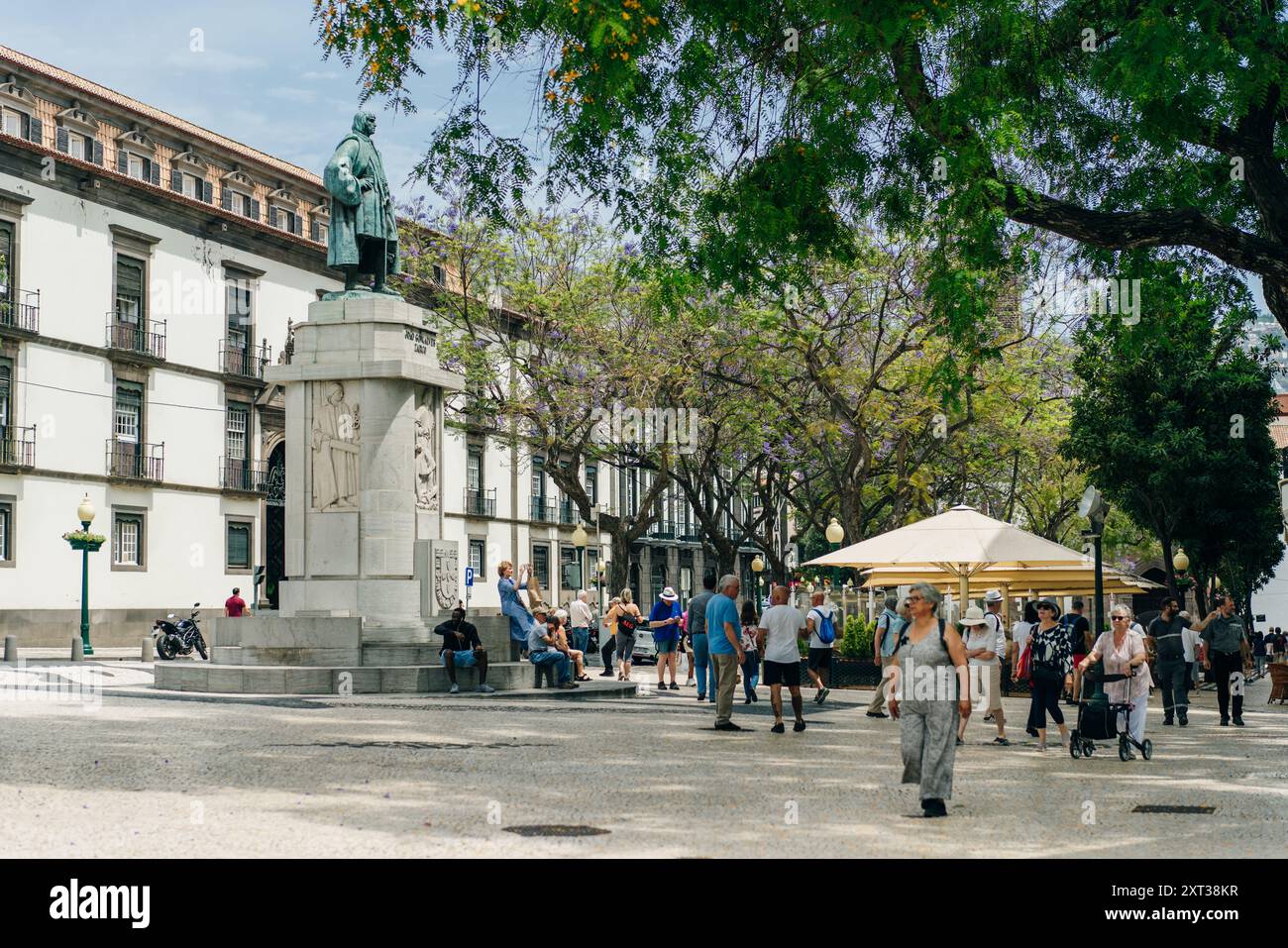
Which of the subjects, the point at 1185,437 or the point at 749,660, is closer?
the point at 749,660

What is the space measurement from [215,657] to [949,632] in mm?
12672

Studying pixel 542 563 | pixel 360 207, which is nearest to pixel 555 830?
pixel 360 207

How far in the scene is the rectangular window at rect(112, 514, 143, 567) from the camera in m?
41.1

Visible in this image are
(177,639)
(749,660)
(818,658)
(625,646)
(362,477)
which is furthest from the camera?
(177,639)

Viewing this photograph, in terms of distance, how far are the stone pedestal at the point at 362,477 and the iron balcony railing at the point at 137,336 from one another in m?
22.4

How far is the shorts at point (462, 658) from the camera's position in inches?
755

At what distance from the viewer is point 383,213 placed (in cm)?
2098

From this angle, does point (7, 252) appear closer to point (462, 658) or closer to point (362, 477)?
point (362, 477)

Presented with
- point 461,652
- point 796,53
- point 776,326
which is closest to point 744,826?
point 796,53

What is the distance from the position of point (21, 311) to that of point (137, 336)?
165 inches

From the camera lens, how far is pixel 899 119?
14.9 m

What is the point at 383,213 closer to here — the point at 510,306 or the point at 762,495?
the point at 510,306

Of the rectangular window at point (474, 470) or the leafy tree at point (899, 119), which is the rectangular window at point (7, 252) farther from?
the leafy tree at point (899, 119)

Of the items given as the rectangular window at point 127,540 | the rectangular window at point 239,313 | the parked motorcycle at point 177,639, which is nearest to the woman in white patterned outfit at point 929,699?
the parked motorcycle at point 177,639
